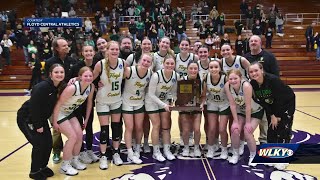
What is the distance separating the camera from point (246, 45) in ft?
49.7

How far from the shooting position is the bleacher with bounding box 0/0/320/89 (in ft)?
49.6

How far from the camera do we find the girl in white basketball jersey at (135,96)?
5.27m

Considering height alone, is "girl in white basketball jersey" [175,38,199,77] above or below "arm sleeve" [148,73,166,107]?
above

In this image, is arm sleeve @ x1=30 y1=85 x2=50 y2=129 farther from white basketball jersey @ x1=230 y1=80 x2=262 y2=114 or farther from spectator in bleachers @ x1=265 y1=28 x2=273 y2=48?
spectator in bleachers @ x1=265 y1=28 x2=273 y2=48

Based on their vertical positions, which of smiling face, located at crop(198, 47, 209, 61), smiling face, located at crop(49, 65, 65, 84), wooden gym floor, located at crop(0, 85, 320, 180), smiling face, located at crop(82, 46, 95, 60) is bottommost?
wooden gym floor, located at crop(0, 85, 320, 180)

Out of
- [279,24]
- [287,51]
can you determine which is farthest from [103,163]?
[279,24]

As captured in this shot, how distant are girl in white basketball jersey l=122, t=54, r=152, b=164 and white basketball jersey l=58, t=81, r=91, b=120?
618 mm

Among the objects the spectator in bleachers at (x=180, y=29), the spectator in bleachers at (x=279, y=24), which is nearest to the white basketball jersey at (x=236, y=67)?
the spectator in bleachers at (x=180, y=29)

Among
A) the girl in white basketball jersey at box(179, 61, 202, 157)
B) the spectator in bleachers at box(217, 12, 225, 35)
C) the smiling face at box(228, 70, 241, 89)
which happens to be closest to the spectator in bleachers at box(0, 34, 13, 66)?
the spectator in bleachers at box(217, 12, 225, 35)

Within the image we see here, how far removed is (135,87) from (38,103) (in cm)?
139

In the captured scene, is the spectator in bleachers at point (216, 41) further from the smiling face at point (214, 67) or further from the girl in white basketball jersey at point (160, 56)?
the smiling face at point (214, 67)

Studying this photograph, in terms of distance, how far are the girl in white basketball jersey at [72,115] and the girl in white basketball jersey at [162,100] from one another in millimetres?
862

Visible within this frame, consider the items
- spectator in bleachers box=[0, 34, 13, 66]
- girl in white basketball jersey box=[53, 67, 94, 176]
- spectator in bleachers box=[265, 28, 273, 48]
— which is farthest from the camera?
spectator in bleachers box=[265, 28, 273, 48]

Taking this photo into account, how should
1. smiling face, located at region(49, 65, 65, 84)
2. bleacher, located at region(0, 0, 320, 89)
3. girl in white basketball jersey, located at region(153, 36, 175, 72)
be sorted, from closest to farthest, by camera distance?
smiling face, located at region(49, 65, 65, 84)
girl in white basketball jersey, located at region(153, 36, 175, 72)
bleacher, located at region(0, 0, 320, 89)
